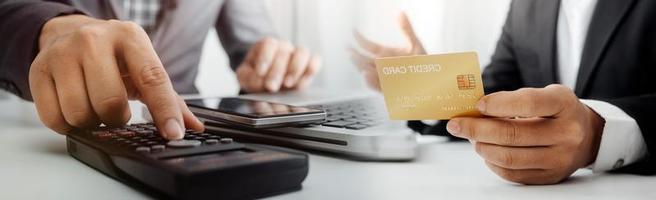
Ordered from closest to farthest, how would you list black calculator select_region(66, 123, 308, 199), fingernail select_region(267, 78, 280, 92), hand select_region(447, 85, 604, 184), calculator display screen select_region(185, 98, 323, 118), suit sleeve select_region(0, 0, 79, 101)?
black calculator select_region(66, 123, 308, 199)
hand select_region(447, 85, 604, 184)
calculator display screen select_region(185, 98, 323, 118)
suit sleeve select_region(0, 0, 79, 101)
fingernail select_region(267, 78, 280, 92)

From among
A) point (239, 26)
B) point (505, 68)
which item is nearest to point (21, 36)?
point (505, 68)

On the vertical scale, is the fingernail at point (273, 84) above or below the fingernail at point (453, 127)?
below

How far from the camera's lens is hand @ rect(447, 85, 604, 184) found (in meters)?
0.45

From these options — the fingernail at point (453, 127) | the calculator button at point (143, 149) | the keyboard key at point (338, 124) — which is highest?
the calculator button at point (143, 149)

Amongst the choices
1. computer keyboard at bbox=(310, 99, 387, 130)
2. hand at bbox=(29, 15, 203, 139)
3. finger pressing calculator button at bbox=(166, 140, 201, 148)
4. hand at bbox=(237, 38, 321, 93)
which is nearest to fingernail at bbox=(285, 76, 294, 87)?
hand at bbox=(237, 38, 321, 93)

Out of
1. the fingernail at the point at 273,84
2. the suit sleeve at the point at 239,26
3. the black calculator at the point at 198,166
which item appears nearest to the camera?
the black calculator at the point at 198,166

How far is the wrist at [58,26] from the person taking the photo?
2.05ft

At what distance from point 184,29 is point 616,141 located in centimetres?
105

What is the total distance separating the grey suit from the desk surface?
0.76 feet

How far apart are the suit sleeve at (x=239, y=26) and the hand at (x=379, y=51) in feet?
1.75

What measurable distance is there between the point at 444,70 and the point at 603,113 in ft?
0.56

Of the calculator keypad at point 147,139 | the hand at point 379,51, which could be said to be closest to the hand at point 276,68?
the hand at point 379,51

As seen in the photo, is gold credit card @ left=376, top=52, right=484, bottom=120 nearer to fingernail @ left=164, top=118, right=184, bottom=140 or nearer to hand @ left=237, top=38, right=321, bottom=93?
fingernail @ left=164, top=118, right=184, bottom=140

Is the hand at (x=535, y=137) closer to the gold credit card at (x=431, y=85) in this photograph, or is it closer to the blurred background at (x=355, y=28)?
the gold credit card at (x=431, y=85)
